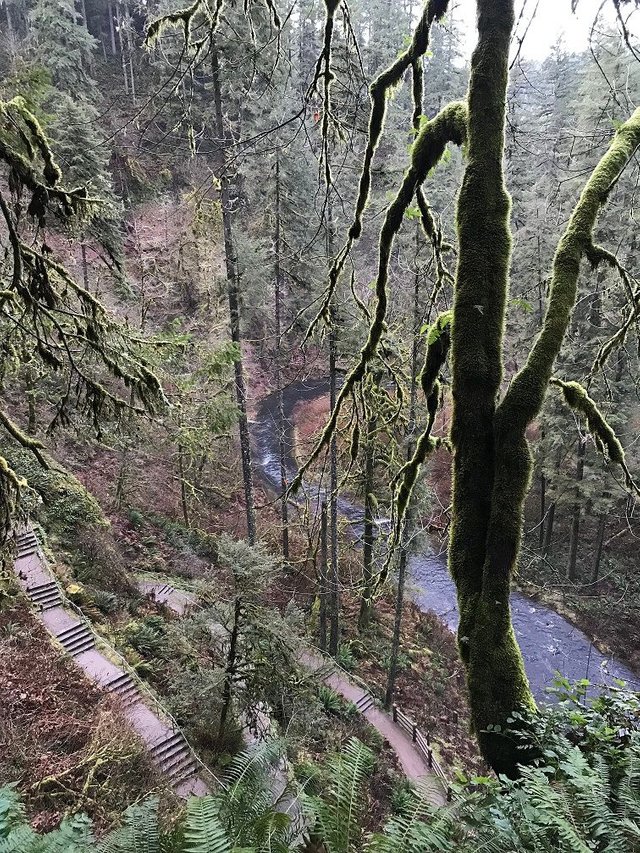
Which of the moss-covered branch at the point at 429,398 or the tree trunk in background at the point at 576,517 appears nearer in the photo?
the moss-covered branch at the point at 429,398

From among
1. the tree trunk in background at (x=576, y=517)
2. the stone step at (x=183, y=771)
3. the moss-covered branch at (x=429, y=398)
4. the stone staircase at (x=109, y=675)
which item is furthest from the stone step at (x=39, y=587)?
the tree trunk in background at (x=576, y=517)

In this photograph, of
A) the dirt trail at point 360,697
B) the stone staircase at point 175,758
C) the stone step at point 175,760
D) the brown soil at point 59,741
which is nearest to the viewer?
the brown soil at point 59,741

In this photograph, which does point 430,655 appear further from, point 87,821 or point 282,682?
point 87,821

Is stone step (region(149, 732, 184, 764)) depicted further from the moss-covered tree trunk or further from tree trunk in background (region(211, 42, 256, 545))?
the moss-covered tree trunk

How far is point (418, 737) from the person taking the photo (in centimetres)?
1356

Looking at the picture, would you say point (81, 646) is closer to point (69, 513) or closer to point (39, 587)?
point (39, 587)

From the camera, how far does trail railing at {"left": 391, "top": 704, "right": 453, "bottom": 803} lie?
1282 cm

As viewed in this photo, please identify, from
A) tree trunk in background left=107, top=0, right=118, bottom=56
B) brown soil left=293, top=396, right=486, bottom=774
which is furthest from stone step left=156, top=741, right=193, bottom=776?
tree trunk in background left=107, top=0, right=118, bottom=56

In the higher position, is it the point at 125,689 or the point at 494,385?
the point at 494,385

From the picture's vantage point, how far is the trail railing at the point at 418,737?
42.1 ft

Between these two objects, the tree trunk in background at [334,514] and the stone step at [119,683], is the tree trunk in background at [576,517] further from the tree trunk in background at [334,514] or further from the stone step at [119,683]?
the stone step at [119,683]

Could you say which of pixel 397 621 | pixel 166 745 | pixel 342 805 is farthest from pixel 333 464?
pixel 342 805

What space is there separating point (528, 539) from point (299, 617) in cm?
1462

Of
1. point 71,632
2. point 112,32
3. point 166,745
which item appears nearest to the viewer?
point 166,745
